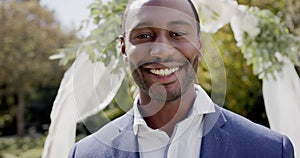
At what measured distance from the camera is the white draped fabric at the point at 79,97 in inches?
67.7

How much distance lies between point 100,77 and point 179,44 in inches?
23.0

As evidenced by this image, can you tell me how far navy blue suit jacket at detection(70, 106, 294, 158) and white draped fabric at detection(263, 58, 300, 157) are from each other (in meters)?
1.37

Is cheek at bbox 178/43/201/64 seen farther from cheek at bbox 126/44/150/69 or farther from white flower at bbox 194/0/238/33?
white flower at bbox 194/0/238/33

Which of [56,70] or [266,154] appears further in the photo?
[56,70]

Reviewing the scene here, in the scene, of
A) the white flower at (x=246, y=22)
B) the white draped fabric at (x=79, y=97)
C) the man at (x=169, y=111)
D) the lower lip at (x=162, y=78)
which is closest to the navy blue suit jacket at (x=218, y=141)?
the man at (x=169, y=111)

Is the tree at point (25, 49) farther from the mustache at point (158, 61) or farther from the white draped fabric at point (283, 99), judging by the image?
the mustache at point (158, 61)

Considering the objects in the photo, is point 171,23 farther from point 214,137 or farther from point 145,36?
point 214,137

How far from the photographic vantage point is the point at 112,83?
2.09 m

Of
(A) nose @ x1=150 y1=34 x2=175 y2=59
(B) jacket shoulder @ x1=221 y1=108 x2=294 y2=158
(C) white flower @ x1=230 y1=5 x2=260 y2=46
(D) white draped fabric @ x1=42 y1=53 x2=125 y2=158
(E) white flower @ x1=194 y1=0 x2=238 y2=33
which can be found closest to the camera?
(A) nose @ x1=150 y1=34 x2=175 y2=59

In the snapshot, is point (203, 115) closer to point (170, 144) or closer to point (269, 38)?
point (170, 144)

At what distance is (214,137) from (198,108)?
3.8 inches

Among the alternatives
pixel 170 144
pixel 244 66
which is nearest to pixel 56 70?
pixel 244 66

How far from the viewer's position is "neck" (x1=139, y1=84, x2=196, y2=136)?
1.46m

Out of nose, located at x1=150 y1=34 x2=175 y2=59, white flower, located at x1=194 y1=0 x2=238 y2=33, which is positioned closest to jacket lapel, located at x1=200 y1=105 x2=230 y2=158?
nose, located at x1=150 y1=34 x2=175 y2=59
